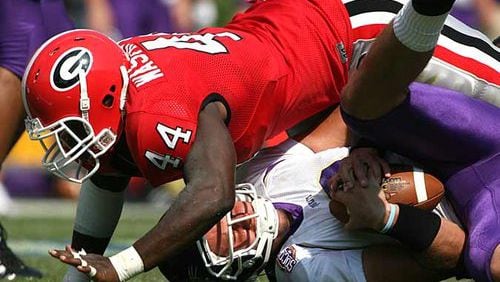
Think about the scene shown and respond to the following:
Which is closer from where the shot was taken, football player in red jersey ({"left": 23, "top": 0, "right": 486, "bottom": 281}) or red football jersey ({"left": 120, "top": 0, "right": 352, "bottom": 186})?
football player in red jersey ({"left": 23, "top": 0, "right": 486, "bottom": 281})

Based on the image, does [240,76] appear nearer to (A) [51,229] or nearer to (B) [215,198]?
(B) [215,198]

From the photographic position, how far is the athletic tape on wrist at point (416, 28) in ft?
9.61

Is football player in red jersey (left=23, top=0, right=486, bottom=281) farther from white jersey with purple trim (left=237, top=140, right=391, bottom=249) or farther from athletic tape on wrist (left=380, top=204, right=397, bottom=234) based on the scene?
athletic tape on wrist (left=380, top=204, right=397, bottom=234)

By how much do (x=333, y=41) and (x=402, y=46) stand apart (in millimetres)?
822

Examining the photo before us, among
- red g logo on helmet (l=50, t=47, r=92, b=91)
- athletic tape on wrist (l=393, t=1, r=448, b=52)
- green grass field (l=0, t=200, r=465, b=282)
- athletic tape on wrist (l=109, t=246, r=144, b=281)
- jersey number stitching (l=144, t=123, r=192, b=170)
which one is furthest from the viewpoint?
green grass field (l=0, t=200, r=465, b=282)

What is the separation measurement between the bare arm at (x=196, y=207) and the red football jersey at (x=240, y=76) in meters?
0.08

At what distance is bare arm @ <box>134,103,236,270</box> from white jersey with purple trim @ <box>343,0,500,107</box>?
698 mm

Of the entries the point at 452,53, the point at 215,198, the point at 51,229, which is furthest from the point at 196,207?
the point at 51,229

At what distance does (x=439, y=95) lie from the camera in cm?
335

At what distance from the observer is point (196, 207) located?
313 cm

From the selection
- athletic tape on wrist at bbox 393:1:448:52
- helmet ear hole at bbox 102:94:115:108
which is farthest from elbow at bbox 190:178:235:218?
athletic tape on wrist at bbox 393:1:448:52

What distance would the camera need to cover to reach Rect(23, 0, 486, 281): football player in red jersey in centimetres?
313

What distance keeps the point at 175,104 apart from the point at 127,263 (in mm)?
466

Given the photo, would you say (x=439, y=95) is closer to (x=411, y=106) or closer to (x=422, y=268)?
(x=411, y=106)
